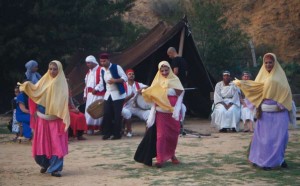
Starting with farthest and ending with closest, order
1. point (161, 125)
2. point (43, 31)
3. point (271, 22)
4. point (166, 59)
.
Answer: point (271, 22) < point (43, 31) < point (166, 59) < point (161, 125)

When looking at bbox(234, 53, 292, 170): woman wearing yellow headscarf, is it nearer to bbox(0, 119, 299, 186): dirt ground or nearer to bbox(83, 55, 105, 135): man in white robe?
bbox(0, 119, 299, 186): dirt ground

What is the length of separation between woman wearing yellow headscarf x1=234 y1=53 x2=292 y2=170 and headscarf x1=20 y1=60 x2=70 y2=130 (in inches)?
104

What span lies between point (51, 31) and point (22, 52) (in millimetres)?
1204

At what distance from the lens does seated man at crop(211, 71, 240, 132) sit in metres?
13.9

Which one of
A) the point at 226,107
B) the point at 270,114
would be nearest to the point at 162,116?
the point at 270,114

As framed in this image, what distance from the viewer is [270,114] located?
8875 mm

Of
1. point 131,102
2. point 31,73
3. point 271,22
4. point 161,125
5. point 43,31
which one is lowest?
point 161,125

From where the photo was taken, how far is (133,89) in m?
13.5

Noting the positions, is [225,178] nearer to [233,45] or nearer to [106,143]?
[106,143]

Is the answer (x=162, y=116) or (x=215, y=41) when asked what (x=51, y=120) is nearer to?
(x=162, y=116)

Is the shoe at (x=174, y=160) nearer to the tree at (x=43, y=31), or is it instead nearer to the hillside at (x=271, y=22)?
the tree at (x=43, y=31)

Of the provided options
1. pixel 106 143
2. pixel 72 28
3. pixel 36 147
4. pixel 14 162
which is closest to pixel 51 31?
pixel 72 28

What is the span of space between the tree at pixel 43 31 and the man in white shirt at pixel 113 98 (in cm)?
765

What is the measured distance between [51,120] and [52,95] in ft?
1.18
